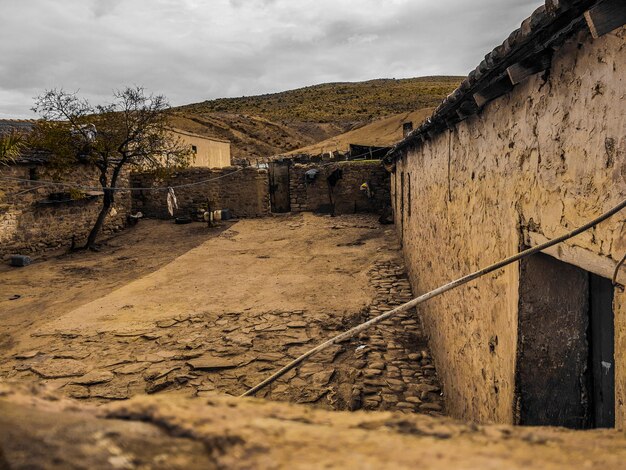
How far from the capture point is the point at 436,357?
5.05 m

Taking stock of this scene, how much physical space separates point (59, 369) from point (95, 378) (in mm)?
692

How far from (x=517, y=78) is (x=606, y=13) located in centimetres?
79

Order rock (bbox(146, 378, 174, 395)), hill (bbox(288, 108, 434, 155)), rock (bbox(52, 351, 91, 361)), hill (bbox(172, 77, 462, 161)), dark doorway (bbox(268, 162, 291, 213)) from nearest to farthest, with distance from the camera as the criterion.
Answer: rock (bbox(146, 378, 174, 395)) < rock (bbox(52, 351, 91, 361)) < dark doorway (bbox(268, 162, 291, 213)) < hill (bbox(288, 108, 434, 155)) < hill (bbox(172, 77, 462, 161))

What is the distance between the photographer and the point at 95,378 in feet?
17.0

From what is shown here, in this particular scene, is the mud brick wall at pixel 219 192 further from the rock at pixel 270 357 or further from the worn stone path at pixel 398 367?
the rock at pixel 270 357

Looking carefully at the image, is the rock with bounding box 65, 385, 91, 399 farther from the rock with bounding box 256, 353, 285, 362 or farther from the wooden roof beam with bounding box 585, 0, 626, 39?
the wooden roof beam with bounding box 585, 0, 626, 39

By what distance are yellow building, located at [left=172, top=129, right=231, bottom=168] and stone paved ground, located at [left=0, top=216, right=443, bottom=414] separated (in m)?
15.1

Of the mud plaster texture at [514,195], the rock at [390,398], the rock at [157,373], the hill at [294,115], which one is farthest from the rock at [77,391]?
the hill at [294,115]

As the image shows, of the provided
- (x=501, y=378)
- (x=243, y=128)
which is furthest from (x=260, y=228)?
(x=243, y=128)

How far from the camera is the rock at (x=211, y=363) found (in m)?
5.40

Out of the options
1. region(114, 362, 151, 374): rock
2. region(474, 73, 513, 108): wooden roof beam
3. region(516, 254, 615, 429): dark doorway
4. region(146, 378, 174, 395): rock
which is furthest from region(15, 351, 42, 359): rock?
region(474, 73, 513, 108): wooden roof beam

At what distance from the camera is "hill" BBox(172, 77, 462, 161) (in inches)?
1578

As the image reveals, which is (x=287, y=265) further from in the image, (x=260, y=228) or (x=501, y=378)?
(x=501, y=378)

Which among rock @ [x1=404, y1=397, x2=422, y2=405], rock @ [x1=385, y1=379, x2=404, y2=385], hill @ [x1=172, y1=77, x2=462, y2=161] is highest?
hill @ [x1=172, y1=77, x2=462, y2=161]
